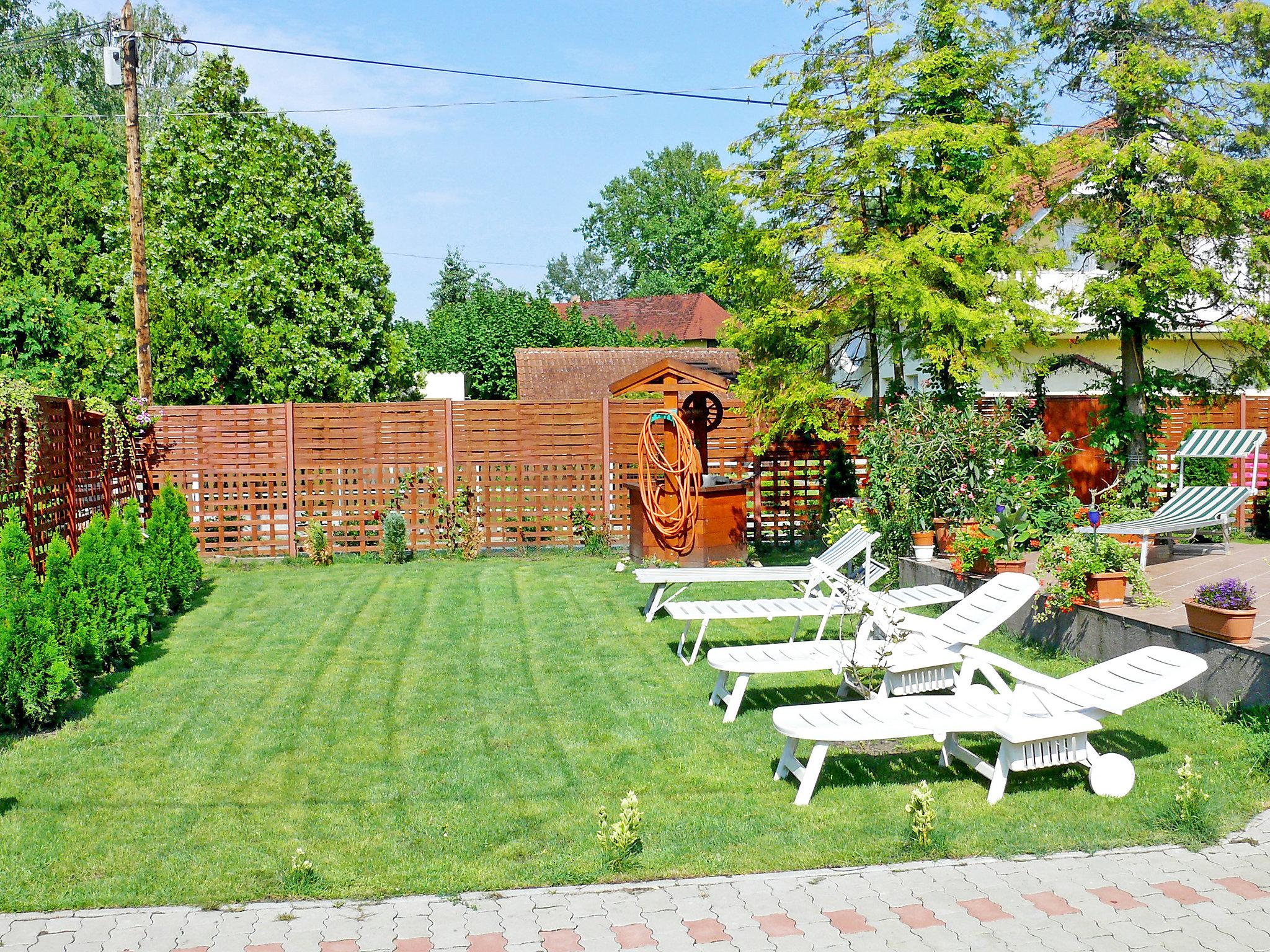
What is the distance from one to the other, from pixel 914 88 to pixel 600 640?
742cm

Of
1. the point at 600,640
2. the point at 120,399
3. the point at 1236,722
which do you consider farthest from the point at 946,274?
the point at 120,399

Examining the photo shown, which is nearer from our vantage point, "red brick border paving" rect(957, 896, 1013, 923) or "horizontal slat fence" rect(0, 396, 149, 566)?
"red brick border paving" rect(957, 896, 1013, 923)

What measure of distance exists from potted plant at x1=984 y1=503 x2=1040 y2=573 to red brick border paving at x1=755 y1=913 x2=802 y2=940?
5.14m

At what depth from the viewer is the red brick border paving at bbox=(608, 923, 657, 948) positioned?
3609 millimetres

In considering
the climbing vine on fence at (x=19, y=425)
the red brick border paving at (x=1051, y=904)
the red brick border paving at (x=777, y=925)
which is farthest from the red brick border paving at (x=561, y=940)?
the climbing vine on fence at (x=19, y=425)

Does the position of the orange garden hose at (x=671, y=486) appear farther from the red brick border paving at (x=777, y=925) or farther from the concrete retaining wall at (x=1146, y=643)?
the red brick border paving at (x=777, y=925)

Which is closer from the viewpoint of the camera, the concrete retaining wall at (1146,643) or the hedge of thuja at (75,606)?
the concrete retaining wall at (1146,643)

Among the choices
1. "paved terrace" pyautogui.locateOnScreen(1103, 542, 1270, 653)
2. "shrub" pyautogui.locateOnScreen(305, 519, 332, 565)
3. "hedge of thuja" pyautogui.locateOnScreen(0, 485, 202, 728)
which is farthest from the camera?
"shrub" pyautogui.locateOnScreen(305, 519, 332, 565)

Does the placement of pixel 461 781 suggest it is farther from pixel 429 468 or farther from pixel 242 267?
pixel 242 267

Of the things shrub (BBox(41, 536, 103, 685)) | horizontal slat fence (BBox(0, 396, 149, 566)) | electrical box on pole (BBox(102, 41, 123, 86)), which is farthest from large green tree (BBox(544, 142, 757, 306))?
shrub (BBox(41, 536, 103, 685))

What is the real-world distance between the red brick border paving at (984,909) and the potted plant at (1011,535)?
4.74m

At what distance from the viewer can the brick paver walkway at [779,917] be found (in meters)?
3.60

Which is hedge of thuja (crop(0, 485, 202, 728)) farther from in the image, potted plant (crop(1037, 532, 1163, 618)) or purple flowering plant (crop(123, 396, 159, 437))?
potted plant (crop(1037, 532, 1163, 618))

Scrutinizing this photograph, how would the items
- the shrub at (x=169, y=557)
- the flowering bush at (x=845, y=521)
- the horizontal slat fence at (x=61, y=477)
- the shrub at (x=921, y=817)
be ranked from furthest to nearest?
1. the flowering bush at (x=845, y=521)
2. the shrub at (x=169, y=557)
3. the horizontal slat fence at (x=61, y=477)
4. the shrub at (x=921, y=817)
